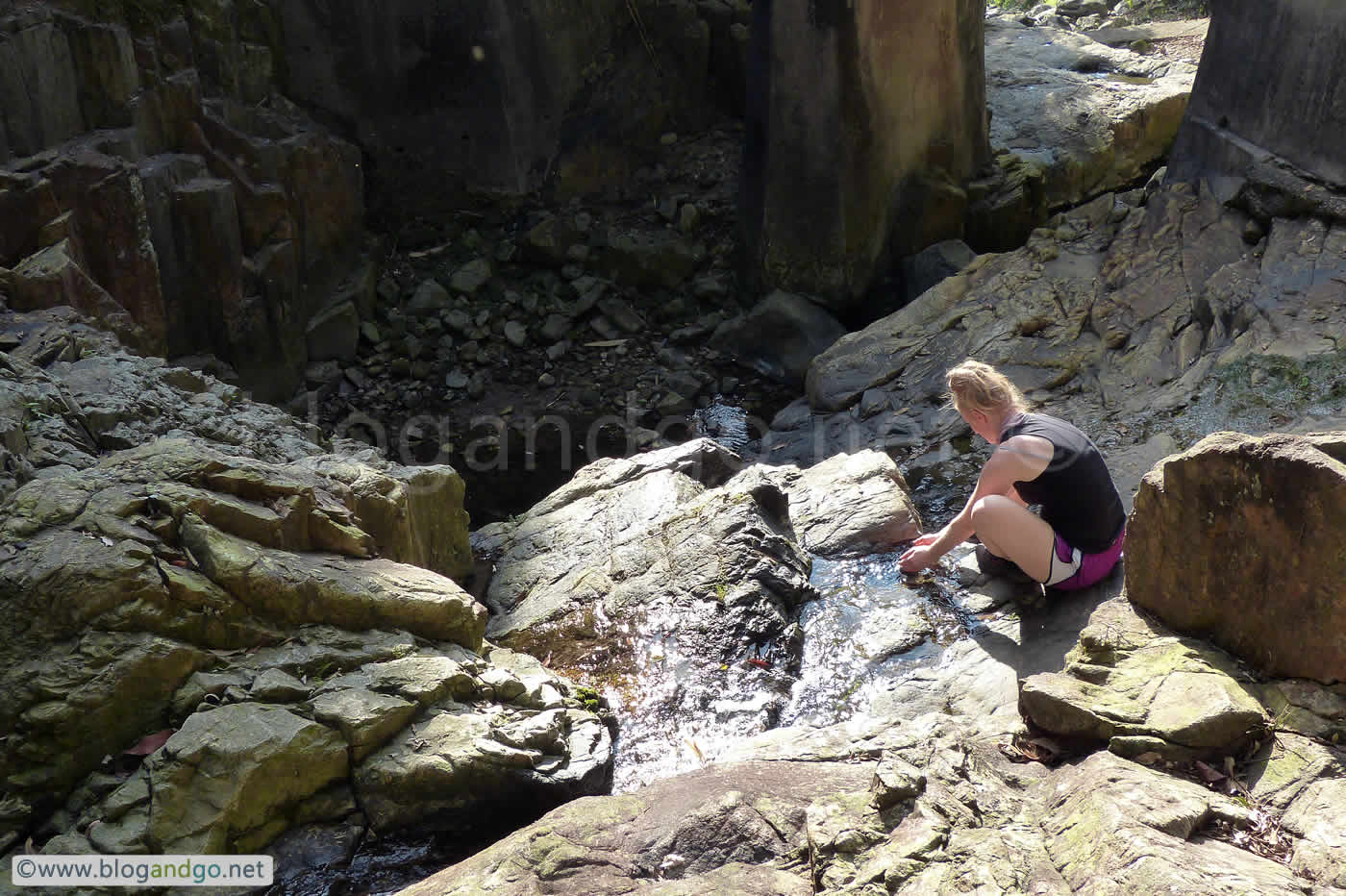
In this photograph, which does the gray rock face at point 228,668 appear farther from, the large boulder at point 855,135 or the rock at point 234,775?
the large boulder at point 855,135

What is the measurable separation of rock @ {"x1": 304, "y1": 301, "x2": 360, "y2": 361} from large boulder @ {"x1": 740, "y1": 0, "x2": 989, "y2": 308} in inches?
128

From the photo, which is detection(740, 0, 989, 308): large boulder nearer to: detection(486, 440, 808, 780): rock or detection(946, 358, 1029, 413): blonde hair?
detection(486, 440, 808, 780): rock

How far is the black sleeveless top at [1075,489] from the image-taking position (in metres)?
3.70

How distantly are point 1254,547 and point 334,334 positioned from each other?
Result: 7138 mm

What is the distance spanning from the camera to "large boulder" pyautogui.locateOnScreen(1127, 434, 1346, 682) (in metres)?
2.59

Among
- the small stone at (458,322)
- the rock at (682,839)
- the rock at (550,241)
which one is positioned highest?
the rock at (682,839)

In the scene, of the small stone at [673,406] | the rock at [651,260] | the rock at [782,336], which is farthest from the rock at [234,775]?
the rock at [651,260]

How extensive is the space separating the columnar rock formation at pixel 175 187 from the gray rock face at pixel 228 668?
7.25 feet

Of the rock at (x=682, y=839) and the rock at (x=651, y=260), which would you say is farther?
the rock at (x=651, y=260)

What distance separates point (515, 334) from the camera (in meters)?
8.88

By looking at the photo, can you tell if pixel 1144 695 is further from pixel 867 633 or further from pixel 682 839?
pixel 867 633

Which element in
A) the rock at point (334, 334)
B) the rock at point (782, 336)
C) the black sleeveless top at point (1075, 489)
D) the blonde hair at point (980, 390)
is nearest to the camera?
the black sleeveless top at point (1075, 489)

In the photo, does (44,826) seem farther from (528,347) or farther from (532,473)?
(528,347)

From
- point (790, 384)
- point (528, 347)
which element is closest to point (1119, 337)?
point (790, 384)
